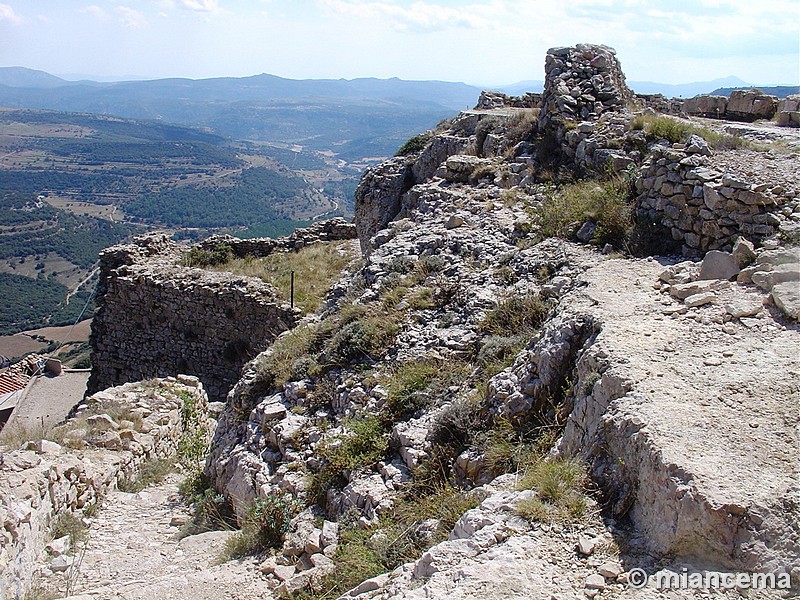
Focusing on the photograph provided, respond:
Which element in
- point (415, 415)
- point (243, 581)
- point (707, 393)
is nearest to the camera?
point (707, 393)

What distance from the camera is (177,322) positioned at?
47.0 feet

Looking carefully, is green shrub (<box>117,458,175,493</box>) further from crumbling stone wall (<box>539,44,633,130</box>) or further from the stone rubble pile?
the stone rubble pile

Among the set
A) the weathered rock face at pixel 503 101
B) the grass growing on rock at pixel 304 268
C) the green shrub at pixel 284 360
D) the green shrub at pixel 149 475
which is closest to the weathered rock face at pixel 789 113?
the weathered rock face at pixel 503 101

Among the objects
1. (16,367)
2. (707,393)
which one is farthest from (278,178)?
(707,393)

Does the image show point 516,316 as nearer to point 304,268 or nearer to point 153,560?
point 153,560

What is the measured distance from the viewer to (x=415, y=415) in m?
5.98

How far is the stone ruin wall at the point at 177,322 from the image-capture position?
1376 centimetres

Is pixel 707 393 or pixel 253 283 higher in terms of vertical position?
pixel 707 393

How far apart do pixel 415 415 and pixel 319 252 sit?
1286cm

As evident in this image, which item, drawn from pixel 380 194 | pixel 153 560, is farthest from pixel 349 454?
pixel 380 194

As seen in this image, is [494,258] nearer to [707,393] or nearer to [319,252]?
[707,393]

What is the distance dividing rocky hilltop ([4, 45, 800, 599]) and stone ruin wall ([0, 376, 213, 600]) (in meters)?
1.29

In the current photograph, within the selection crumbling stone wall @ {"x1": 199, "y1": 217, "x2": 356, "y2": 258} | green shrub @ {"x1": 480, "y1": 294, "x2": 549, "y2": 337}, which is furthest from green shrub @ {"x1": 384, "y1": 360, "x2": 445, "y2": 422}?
crumbling stone wall @ {"x1": 199, "y1": 217, "x2": 356, "y2": 258}

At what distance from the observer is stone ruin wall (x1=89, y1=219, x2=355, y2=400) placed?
542 inches
